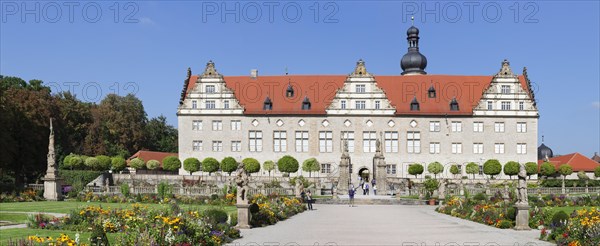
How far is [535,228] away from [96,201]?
832 inches

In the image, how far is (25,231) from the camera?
1666 cm

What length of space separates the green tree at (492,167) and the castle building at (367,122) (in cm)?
232

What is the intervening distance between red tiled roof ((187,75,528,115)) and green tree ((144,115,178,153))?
2010 centimetres

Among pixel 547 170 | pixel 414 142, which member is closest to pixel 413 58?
pixel 414 142

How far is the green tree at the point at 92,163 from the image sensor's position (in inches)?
1993

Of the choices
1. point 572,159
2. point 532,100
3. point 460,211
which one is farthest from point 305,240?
point 572,159

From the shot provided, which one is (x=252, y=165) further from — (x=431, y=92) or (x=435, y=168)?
(x=431, y=92)

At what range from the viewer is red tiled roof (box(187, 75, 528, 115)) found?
57.0 m

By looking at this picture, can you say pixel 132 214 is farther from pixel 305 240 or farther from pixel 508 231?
pixel 508 231

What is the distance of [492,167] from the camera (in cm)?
5300

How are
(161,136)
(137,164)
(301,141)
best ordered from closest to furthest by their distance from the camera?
(137,164) → (301,141) → (161,136)

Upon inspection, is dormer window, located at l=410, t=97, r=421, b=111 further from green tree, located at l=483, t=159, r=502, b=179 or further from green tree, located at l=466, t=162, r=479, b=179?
green tree, located at l=483, t=159, r=502, b=179

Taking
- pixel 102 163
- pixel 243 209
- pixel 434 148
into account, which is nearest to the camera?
pixel 243 209

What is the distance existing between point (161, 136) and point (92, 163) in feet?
103
